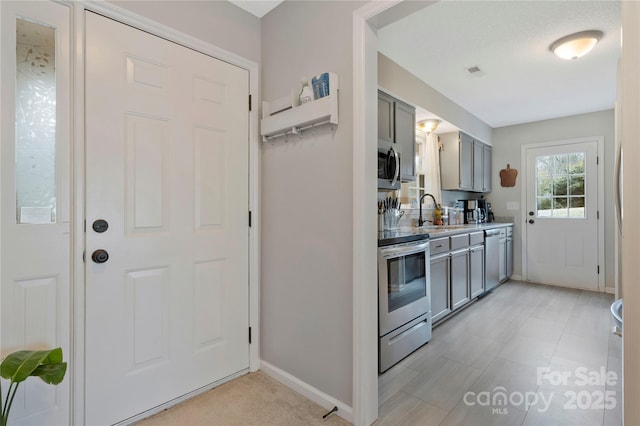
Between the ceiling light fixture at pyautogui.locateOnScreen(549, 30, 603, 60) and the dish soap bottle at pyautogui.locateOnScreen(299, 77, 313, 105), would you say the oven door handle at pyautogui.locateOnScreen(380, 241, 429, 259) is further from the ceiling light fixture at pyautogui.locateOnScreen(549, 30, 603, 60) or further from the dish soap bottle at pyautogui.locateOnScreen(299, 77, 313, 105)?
the ceiling light fixture at pyautogui.locateOnScreen(549, 30, 603, 60)

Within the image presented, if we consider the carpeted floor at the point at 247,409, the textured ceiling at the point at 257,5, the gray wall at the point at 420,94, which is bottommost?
the carpeted floor at the point at 247,409

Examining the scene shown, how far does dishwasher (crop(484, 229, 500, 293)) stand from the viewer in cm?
383

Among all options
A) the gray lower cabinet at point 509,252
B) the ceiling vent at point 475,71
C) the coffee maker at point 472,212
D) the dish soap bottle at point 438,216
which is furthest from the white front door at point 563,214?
the ceiling vent at point 475,71

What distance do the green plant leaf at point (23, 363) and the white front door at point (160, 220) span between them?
354 mm

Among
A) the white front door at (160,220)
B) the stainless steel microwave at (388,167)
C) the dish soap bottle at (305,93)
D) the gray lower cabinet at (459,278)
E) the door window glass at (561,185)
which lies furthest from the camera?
the door window glass at (561,185)

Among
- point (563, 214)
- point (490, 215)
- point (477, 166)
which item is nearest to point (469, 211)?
point (490, 215)

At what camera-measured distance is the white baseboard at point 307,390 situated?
165 cm

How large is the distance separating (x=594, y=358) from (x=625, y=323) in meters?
2.00

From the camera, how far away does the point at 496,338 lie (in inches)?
104

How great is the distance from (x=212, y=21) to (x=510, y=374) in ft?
9.95

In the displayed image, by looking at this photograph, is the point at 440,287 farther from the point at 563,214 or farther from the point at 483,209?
the point at 563,214

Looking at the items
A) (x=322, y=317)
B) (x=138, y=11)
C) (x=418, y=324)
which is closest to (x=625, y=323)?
(x=322, y=317)

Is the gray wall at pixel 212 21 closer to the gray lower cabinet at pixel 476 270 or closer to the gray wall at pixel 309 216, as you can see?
the gray wall at pixel 309 216

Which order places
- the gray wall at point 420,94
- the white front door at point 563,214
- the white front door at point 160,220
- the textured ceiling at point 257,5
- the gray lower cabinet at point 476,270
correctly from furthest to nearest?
1. the white front door at point 563,214
2. the gray lower cabinet at point 476,270
3. the gray wall at point 420,94
4. the textured ceiling at point 257,5
5. the white front door at point 160,220
